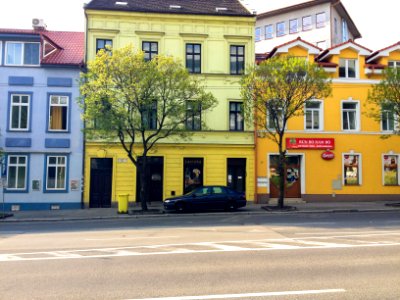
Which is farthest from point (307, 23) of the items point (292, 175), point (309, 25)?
point (292, 175)

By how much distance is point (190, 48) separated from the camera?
24.7 meters

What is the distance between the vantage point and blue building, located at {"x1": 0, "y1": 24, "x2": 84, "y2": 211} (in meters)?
22.8

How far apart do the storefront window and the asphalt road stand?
1131cm

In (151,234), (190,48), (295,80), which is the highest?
(190,48)

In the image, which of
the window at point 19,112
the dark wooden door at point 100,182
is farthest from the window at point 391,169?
the window at point 19,112

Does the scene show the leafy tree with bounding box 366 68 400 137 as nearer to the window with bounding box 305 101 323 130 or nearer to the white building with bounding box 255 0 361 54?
the window with bounding box 305 101 323 130

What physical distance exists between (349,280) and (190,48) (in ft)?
67.2

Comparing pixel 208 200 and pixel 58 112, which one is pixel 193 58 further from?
pixel 208 200

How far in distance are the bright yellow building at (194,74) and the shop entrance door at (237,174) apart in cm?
6

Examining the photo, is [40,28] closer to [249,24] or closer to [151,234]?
[249,24]

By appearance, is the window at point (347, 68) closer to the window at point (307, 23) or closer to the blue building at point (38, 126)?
the blue building at point (38, 126)

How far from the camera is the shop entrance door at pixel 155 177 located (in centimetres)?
2369

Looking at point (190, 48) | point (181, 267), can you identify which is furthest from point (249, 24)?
point (181, 267)

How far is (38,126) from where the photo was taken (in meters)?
23.2
